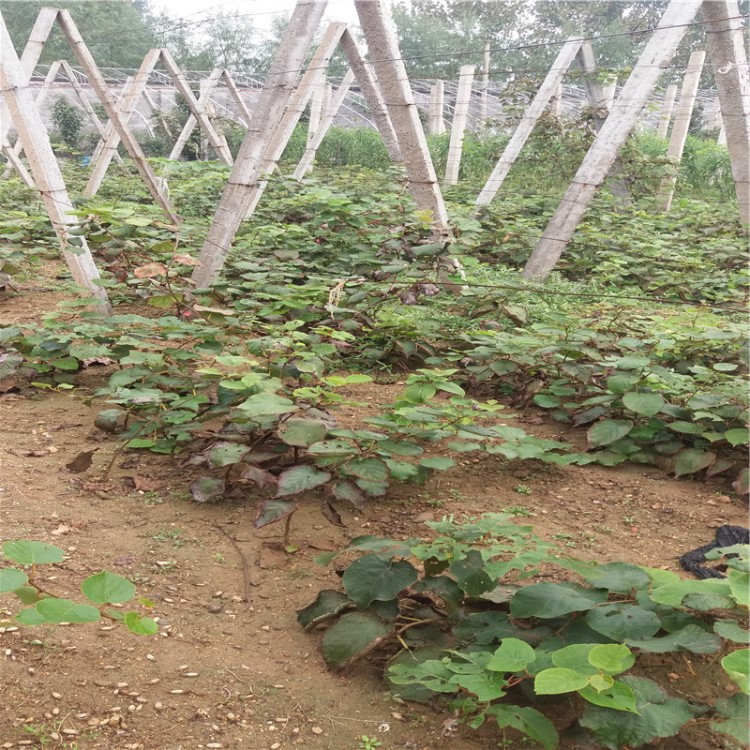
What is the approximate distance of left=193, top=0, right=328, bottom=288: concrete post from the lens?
4816mm

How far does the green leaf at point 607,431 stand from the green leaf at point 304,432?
1.17 m

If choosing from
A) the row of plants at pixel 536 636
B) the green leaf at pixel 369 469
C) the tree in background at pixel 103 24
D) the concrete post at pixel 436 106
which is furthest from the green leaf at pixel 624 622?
the tree in background at pixel 103 24

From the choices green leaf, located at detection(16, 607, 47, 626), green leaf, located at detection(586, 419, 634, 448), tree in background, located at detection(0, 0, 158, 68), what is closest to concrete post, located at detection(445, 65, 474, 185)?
tree in background, located at detection(0, 0, 158, 68)

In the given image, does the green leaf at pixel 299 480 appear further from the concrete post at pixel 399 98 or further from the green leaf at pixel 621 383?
the concrete post at pixel 399 98

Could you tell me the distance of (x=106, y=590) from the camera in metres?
1.53

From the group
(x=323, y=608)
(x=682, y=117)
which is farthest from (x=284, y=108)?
(x=682, y=117)

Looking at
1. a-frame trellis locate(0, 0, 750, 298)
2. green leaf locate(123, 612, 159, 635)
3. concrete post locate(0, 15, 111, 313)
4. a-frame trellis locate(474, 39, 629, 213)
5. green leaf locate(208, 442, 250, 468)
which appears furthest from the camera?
→ a-frame trellis locate(474, 39, 629, 213)

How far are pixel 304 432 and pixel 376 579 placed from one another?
2.40ft

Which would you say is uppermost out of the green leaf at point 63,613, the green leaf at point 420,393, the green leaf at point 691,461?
the green leaf at point 63,613

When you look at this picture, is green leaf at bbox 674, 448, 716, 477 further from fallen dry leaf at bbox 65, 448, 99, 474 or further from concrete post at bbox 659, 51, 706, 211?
concrete post at bbox 659, 51, 706, 211

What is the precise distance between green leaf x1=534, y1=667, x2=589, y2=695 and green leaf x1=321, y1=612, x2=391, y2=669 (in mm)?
503

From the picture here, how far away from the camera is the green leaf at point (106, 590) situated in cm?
152

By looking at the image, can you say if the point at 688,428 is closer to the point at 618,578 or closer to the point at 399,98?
the point at 618,578

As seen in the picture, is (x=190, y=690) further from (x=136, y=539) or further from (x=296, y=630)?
(x=136, y=539)
